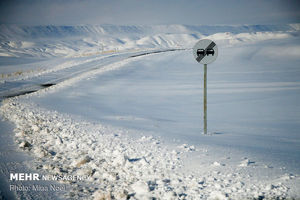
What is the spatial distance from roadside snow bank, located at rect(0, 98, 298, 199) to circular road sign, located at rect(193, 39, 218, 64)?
2.23 metres

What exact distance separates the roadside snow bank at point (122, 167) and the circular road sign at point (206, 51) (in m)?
2.23

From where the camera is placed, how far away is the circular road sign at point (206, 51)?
20.4 ft

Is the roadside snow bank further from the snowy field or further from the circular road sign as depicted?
the circular road sign

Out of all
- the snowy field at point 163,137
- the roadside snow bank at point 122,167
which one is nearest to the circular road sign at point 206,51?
the snowy field at point 163,137

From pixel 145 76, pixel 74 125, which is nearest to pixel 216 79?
pixel 145 76

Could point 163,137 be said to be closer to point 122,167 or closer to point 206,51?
point 122,167

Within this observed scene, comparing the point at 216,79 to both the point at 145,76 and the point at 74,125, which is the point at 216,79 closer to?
the point at 145,76

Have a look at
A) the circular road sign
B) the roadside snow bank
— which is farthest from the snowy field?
the circular road sign

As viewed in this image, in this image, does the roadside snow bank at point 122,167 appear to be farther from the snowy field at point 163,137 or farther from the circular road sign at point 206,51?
the circular road sign at point 206,51

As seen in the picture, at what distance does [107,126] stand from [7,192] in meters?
3.77

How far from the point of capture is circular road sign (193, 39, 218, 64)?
20.4ft

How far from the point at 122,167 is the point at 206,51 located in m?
3.38

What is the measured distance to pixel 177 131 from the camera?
7.46 metres

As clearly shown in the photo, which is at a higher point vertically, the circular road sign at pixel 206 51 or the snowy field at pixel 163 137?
the circular road sign at pixel 206 51
